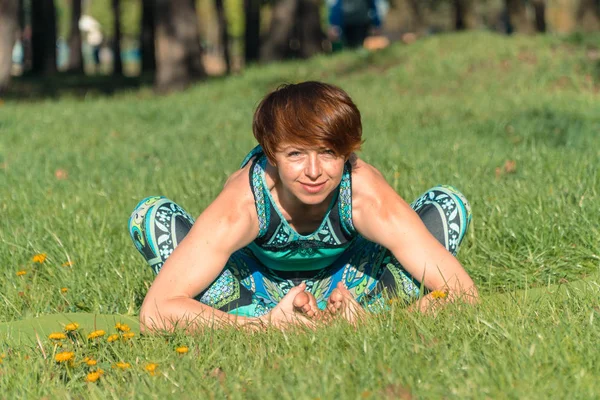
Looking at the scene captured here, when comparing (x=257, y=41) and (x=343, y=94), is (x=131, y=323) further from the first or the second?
(x=257, y=41)

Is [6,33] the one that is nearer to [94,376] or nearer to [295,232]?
[295,232]

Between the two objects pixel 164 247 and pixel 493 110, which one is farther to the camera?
pixel 493 110

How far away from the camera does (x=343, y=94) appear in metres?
3.59

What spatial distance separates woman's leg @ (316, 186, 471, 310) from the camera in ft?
12.7

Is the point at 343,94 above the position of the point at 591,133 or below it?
above

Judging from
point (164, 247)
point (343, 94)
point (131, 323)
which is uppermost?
point (343, 94)

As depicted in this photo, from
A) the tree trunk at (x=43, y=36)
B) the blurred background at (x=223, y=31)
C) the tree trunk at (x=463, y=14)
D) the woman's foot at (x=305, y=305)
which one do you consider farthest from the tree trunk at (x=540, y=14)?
the woman's foot at (x=305, y=305)

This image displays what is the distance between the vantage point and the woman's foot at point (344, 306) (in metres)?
3.46

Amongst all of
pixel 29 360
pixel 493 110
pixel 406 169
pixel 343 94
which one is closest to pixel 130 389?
pixel 29 360

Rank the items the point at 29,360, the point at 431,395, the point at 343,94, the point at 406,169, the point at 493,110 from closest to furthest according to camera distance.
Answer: the point at 431,395
the point at 29,360
the point at 343,94
the point at 406,169
the point at 493,110

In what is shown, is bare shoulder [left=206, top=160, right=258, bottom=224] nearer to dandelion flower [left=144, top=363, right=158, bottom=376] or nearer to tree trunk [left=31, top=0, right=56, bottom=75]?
dandelion flower [left=144, top=363, right=158, bottom=376]

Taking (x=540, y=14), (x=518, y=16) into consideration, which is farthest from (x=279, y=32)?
(x=540, y=14)

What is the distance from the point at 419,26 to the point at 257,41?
178 inches

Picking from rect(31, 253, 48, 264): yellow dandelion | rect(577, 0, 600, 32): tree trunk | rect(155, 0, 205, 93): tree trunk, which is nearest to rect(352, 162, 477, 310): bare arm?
rect(31, 253, 48, 264): yellow dandelion
